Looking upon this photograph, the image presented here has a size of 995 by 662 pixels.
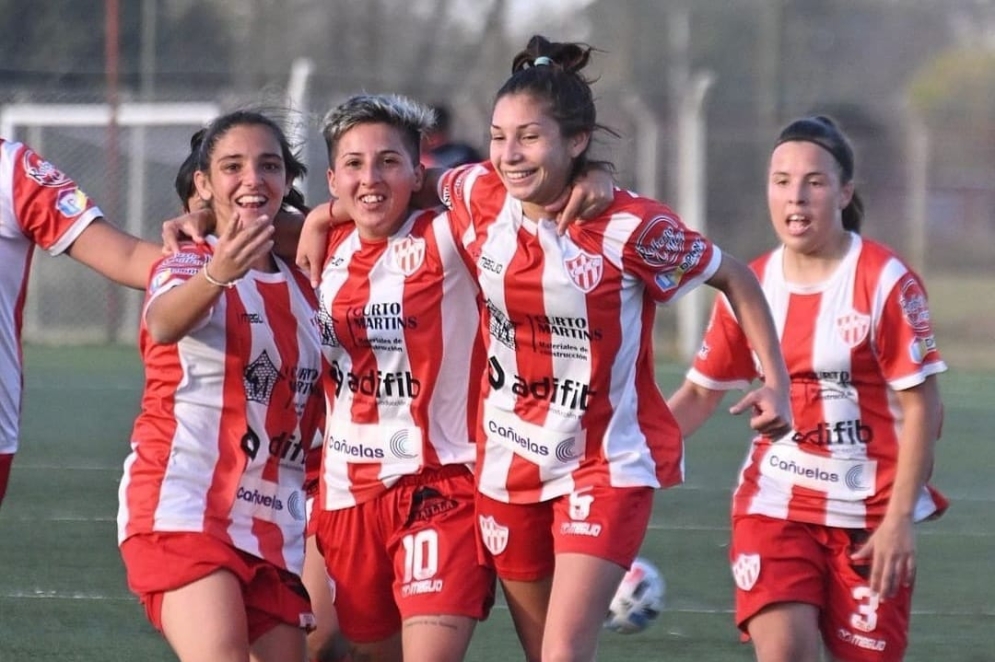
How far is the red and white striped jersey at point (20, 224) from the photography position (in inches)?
179

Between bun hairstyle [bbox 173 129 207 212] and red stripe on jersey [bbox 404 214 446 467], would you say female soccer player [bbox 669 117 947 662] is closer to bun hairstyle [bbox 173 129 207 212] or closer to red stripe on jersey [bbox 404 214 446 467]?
red stripe on jersey [bbox 404 214 446 467]

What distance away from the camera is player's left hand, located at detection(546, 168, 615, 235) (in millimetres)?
4641

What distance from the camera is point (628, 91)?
21656 millimetres

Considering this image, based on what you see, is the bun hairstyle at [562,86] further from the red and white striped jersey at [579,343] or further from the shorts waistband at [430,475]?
the shorts waistband at [430,475]

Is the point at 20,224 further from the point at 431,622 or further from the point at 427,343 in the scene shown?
the point at 431,622

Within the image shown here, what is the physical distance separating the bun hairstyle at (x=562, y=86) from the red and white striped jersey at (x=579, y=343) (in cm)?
22

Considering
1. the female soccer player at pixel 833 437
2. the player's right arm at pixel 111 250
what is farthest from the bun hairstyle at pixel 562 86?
the player's right arm at pixel 111 250

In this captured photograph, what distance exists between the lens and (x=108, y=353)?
16.7 meters

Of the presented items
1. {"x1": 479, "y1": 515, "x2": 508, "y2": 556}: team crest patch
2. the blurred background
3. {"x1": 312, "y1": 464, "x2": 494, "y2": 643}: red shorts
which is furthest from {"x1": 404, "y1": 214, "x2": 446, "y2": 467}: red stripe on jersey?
the blurred background

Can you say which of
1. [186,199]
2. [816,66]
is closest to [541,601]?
[186,199]

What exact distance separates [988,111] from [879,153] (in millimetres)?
3439

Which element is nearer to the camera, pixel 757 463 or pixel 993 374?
pixel 757 463

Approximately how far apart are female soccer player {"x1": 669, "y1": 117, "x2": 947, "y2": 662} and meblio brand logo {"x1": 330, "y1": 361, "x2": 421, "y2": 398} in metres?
1.00

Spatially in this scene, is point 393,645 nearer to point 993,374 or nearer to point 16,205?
point 16,205
